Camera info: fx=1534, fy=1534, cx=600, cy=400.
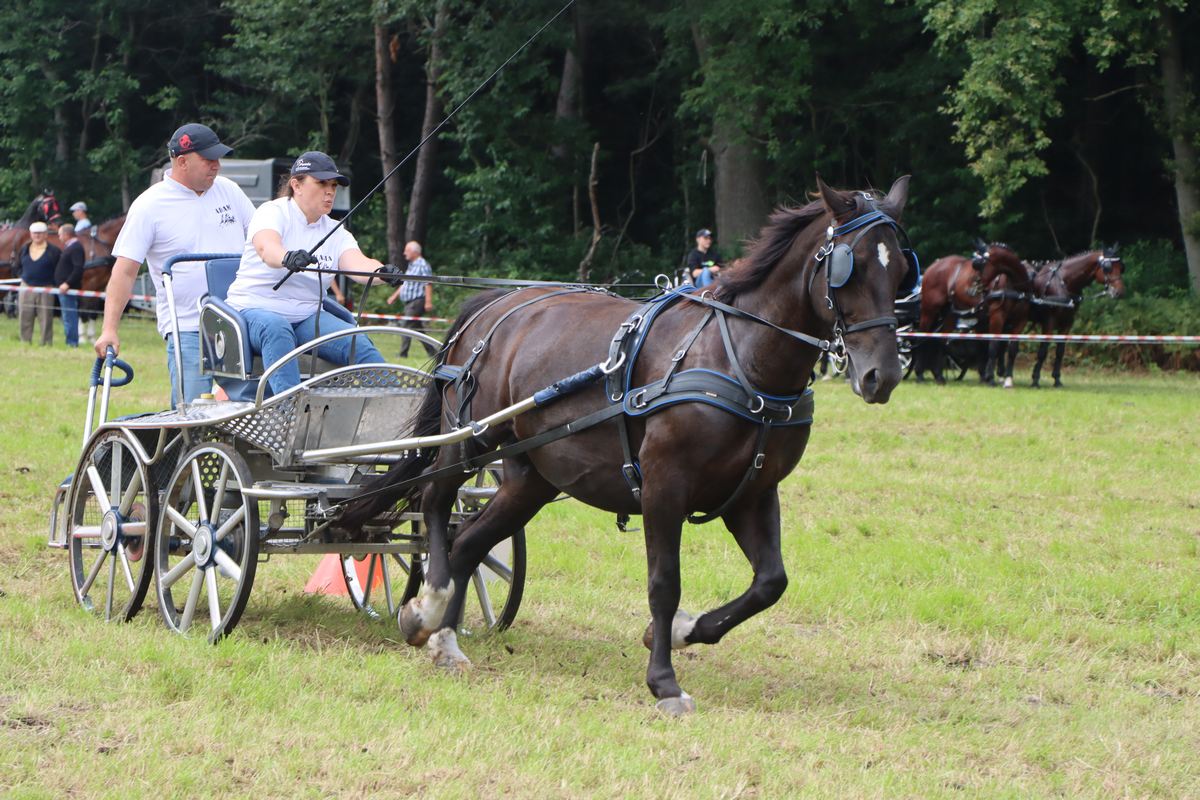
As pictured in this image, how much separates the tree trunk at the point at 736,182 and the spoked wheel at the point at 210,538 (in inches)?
849

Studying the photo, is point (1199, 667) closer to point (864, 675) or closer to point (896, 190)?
point (864, 675)

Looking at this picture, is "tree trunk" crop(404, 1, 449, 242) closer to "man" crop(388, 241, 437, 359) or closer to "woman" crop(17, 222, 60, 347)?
"man" crop(388, 241, 437, 359)

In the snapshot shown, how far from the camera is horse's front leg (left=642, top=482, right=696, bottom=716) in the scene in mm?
5441

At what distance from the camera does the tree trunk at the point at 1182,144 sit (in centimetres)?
2409

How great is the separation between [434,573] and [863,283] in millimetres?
2294

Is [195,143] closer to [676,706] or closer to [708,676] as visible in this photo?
[708,676]

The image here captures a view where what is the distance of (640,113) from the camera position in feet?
114

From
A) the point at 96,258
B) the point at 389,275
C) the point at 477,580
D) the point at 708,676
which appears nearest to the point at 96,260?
the point at 96,258

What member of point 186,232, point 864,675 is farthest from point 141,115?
point 864,675

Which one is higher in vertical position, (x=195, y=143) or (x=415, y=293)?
(x=195, y=143)

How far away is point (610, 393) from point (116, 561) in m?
2.63

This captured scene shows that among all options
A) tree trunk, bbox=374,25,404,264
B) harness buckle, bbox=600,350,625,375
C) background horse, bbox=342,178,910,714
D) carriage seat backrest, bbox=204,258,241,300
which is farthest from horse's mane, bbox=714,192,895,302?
tree trunk, bbox=374,25,404,264

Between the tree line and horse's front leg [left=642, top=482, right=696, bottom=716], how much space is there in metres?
18.2

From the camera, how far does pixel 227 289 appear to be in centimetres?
718
